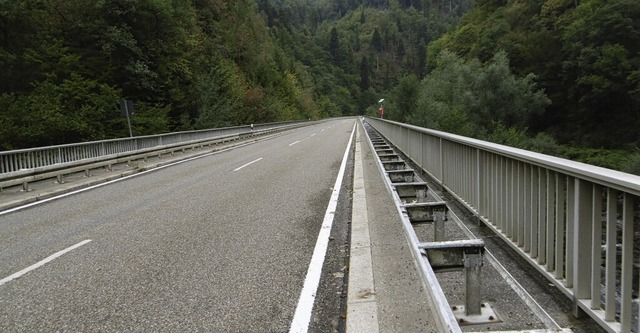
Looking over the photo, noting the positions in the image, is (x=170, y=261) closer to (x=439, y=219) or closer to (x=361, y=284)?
(x=361, y=284)

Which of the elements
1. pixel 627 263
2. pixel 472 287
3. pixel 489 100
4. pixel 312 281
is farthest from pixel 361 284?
pixel 489 100

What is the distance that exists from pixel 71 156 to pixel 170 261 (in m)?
10.7

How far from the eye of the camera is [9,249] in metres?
6.29

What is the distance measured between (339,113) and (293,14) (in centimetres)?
6609

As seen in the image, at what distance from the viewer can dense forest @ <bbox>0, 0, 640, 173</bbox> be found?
85.3 feet

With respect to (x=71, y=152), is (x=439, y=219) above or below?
below

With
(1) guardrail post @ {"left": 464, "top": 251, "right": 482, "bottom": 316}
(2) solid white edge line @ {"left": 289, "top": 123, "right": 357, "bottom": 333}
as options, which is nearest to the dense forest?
(2) solid white edge line @ {"left": 289, "top": 123, "right": 357, "bottom": 333}

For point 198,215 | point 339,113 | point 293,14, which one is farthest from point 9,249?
point 293,14

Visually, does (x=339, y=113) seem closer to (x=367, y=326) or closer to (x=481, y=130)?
(x=481, y=130)

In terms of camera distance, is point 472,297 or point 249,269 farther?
point 249,269

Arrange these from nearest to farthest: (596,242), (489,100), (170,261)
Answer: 1. (596,242)
2. (170,261)
3. (489,100)

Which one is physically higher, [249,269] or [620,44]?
[620,44]

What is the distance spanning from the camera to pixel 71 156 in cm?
1416

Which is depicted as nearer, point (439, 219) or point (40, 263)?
point (439, 219)
